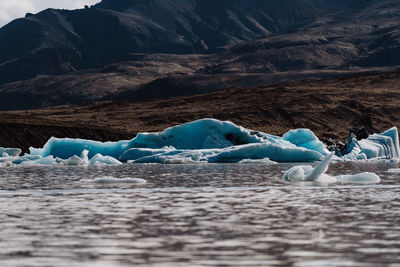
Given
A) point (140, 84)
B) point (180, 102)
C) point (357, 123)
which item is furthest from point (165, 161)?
point (140, 84)

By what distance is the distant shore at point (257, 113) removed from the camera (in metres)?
64.6

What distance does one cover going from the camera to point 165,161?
3619cm

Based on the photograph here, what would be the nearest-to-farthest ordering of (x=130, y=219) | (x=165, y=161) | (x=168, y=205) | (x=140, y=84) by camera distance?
(x=130, y=219) → (x=168, y=205) → (x=165, y=161) → (x=140, y=84)

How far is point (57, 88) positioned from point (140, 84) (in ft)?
80.7

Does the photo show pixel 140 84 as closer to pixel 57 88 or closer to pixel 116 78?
pixel 116 78

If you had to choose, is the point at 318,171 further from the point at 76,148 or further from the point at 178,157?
the point at 76,148

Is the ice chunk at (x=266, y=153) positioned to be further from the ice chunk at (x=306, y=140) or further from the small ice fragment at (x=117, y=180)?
the small ice fragment at (x=117, y=180)

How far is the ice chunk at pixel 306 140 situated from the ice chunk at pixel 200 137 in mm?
3687

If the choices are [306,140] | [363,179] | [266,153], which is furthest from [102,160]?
[363,179]

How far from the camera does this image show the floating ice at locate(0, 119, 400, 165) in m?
37.1

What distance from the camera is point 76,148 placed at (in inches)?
1612

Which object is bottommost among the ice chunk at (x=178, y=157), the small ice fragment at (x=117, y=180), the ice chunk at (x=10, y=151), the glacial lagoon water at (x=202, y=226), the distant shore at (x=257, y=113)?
the glacial lagoon water at (x=202, y=226)

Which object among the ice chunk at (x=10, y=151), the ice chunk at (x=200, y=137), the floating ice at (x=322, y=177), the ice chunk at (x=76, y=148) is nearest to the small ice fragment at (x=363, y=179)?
the floating ice at (x=322, y=177)

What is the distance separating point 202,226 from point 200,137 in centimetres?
2914
